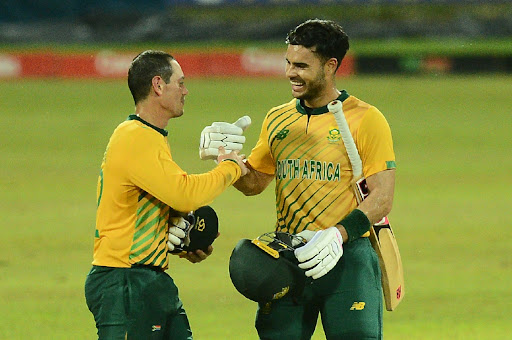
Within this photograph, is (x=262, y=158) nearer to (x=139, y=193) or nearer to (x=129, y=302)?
(x=139, y=193)

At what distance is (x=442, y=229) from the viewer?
1130 cm

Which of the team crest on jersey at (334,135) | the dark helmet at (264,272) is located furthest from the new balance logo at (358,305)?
the team crest on jersey at (334,135)

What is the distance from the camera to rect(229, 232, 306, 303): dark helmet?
4.97 m

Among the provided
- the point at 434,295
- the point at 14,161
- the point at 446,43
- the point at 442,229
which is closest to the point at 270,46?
the point at 446,43

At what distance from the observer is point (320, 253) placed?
4.80m

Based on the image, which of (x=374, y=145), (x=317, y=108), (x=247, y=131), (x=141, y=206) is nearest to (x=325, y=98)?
(x=317, y=108)

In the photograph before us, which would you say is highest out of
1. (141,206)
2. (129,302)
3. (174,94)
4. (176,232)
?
(174,94)

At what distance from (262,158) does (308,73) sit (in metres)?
0.75

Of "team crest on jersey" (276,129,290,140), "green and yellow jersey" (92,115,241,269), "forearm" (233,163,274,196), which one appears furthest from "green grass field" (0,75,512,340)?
"green and yellow jersey" (92,115,241,269)

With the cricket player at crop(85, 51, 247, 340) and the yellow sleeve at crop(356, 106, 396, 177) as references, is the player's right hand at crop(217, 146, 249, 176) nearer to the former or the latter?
the cricket player at crop(85, 51, 247, 340)

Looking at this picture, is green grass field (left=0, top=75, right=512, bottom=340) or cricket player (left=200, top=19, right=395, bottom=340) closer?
cricket player (left=200, top=19, right=395, bottom=340)

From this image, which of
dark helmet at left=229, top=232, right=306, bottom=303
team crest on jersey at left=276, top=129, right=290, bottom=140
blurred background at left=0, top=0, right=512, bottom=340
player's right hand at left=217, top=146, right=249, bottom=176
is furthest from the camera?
blurred background at left=0, top=0, right=512, bottom=340

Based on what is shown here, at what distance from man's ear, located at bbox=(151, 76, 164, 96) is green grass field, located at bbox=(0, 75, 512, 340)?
9.50 feet

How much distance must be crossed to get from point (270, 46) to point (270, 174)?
2424cm
